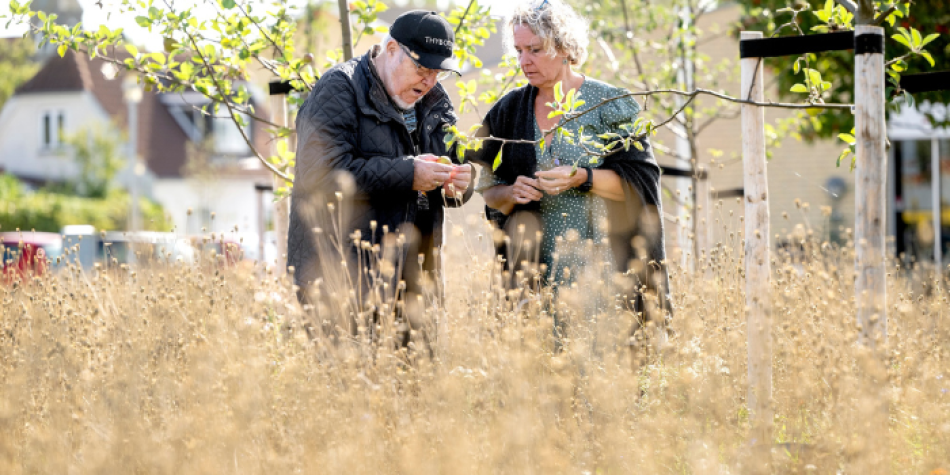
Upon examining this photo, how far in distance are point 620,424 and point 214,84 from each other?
3.24 m

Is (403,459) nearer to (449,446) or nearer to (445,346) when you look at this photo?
(449,446)

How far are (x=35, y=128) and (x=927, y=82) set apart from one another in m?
36.7

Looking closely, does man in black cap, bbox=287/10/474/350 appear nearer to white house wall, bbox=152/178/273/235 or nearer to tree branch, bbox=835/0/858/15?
tree branch, bbox=835/0/858/15

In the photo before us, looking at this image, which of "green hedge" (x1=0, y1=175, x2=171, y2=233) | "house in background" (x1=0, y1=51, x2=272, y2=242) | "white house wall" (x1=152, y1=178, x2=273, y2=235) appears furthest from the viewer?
"house in background" (x1=0, y1=51, x2=272, y2=242)

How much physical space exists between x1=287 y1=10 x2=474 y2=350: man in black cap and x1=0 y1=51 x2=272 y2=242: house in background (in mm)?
29334

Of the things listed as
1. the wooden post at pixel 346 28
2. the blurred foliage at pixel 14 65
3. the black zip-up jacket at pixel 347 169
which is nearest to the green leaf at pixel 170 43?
the wooden post at pixel 346 28

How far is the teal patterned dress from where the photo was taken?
12.9 feet

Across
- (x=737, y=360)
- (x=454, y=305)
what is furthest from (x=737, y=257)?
(x=454, y=305)

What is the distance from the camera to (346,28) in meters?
5.18

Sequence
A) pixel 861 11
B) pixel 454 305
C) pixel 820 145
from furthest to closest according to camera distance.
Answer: pixel 820 145
pixel 454 305
pixel 861 11

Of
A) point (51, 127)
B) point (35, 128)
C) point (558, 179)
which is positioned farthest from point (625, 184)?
point (35, 128)

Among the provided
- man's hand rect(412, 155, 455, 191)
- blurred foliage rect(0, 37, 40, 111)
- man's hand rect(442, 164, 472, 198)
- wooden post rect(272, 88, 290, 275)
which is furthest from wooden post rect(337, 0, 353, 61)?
blurred foliage rect(0, 37, 40, 111)

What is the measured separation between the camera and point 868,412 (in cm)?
253

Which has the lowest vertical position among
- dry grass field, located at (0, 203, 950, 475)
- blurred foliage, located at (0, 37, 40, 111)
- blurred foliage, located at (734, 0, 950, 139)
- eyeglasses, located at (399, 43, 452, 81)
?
dry grass field, located at (0, 203, 950, 475)
